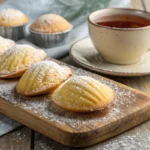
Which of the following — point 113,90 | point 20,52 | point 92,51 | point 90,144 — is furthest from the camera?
point 92,51

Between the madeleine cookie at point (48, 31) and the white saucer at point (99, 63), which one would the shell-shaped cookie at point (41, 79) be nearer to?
the white saucer at point (99, 63)

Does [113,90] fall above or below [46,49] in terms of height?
above

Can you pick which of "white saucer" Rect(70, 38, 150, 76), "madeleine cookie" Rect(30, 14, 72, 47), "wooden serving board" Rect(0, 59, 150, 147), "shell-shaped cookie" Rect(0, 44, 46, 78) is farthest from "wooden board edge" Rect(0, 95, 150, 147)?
"madeleine cookie" Rect(30, 14, 72, 47)

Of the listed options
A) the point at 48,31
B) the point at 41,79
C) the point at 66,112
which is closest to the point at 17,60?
the point at 41,79

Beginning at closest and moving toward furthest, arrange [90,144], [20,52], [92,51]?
[90,144], [20,52], [92,51]

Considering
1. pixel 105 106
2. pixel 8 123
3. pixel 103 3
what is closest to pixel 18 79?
pixel 8 123

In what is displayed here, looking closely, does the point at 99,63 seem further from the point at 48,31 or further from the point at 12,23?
the point at 12,23

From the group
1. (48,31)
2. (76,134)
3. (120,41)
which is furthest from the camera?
(48,31)

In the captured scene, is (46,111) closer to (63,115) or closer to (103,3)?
(63,115)
